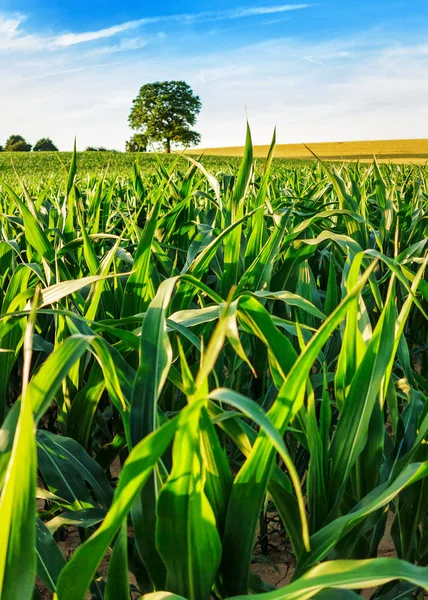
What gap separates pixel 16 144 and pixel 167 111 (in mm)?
16674

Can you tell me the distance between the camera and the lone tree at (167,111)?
3866cm

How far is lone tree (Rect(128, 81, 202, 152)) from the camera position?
38656 mm

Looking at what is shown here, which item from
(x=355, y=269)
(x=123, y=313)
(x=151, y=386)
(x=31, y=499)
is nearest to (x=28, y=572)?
(x=31, y=499)

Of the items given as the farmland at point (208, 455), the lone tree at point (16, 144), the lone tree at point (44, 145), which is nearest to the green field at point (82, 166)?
the farmland at point (208, 455)

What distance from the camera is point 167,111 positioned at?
131ft

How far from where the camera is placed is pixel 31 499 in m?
0.42

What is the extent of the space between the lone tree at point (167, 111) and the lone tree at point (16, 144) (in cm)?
1383

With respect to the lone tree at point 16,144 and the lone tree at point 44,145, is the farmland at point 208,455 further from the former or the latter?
the lone tree at point 44,145

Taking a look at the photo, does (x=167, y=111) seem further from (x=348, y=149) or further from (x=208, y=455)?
(x=208, y=455)

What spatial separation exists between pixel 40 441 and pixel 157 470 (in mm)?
230

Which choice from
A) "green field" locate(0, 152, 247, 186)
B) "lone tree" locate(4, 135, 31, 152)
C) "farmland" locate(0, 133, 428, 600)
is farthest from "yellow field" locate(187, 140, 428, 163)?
"farmland" locate(0, 133, 428, 600)

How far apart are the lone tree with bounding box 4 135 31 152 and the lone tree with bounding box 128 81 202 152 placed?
13834mm

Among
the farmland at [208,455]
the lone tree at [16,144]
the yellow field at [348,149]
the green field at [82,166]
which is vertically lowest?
the farmland at [208,455]

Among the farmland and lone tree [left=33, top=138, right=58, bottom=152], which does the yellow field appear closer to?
lone tree [left=33, top=138, right=58, bottom=152]
